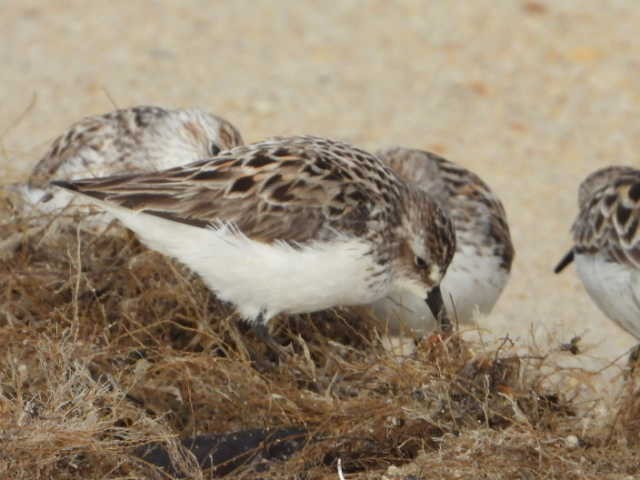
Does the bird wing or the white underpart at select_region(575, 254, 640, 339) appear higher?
the bird wing

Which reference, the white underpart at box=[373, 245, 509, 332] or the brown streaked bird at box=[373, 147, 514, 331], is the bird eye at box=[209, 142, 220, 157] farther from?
the white underpart at box=[373, 245, 509, 332]

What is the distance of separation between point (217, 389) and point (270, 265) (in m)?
0.58

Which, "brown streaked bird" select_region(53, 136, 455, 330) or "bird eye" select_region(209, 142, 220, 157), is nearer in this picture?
"brown streaked bird" select_region(53, 136, 455, 330)

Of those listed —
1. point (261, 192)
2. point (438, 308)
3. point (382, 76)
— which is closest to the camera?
point (261, 192)

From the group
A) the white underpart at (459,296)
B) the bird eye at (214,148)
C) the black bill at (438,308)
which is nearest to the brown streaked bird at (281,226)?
the black bill at (438,308)

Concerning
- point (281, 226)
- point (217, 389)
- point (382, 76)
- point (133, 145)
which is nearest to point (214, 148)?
point (133, 145)

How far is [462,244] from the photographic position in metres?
6.96

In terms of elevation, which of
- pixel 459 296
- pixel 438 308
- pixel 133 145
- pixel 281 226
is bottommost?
pixel 459 296

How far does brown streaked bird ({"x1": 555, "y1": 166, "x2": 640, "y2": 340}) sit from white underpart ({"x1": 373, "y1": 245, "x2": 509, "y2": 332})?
0.40 m

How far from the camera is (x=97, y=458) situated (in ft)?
18.0

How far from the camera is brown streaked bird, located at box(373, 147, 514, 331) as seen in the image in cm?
669

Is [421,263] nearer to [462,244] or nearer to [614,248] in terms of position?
[462,244]

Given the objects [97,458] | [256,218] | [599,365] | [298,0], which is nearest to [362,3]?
[298,0]

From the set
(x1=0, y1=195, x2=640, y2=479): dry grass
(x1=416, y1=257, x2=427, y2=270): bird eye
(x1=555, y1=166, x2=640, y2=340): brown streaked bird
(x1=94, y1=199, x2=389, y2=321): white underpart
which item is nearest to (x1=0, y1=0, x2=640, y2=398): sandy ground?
(x1=555, y1=166, x2=640, y2=340): brown streaked bird
